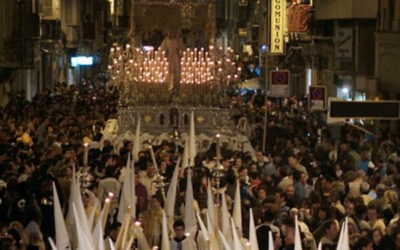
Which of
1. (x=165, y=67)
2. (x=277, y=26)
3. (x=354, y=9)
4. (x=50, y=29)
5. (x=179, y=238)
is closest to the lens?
(x=179, y=238)

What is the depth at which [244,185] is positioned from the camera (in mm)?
17234

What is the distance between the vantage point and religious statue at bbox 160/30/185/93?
1186 inches

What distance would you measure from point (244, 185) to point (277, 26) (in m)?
31.1

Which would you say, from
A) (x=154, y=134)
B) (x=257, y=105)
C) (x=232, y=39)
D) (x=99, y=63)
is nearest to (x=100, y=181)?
(x=154, y=134)

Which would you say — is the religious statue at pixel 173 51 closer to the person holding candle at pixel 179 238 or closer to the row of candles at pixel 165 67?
the row of candles at pixel 165 67

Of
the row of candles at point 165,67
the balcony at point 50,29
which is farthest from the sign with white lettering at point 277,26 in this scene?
the row of candles at point 165,67

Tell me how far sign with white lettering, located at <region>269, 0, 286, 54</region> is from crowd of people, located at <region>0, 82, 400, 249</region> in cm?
1913

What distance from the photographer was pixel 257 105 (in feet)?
137

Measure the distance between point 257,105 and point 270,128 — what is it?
1093cm

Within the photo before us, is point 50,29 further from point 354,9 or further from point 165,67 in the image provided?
point 165,67

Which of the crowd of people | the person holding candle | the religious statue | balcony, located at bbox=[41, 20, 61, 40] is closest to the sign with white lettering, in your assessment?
balcony, located at bbox=[41, 20, 61, 40]

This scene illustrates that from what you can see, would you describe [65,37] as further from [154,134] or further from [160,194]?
[160,194]

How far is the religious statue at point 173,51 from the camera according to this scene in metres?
30.1

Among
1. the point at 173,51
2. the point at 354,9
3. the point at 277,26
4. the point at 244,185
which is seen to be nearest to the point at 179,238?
the point at 244,185
